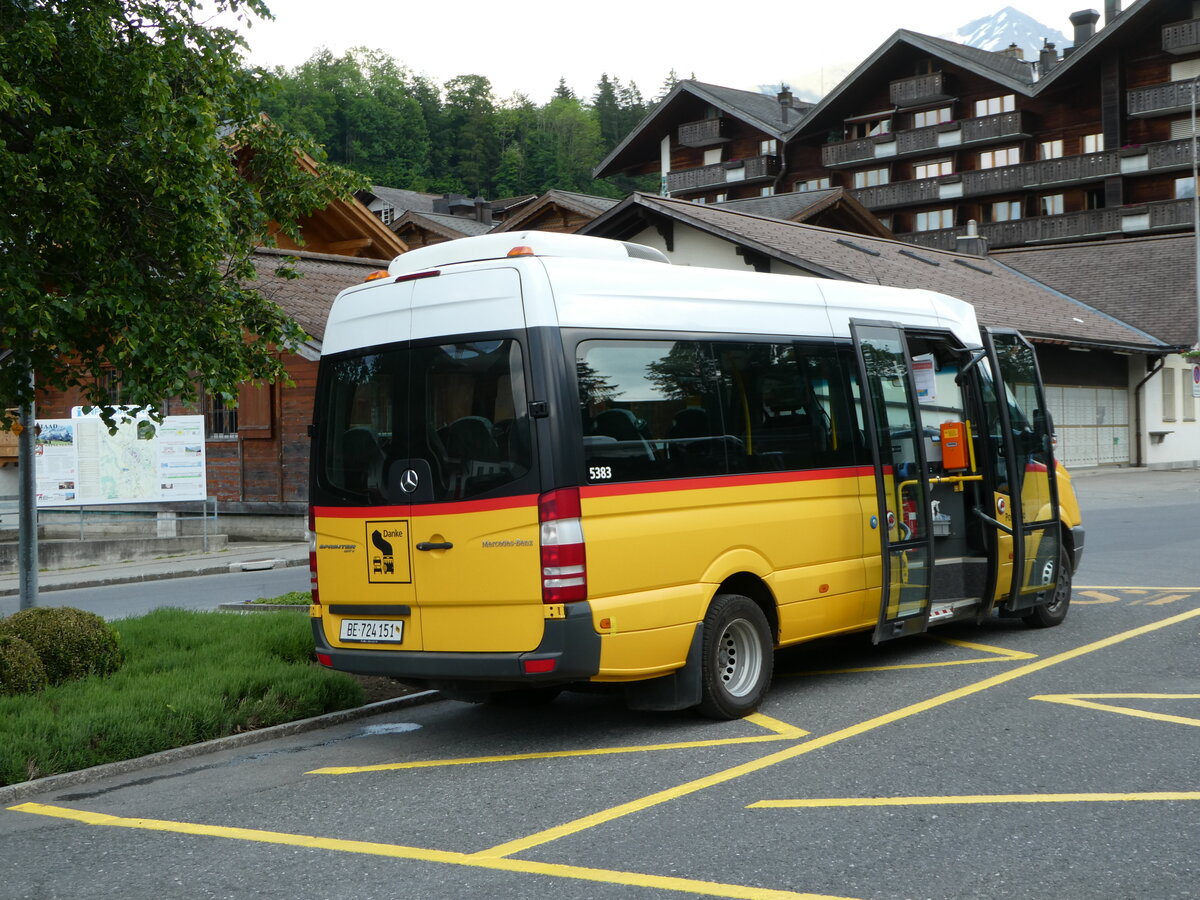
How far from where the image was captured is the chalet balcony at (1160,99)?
54.7 metres

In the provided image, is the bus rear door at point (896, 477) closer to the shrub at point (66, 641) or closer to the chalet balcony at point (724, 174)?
the shrub at point (66, 641)

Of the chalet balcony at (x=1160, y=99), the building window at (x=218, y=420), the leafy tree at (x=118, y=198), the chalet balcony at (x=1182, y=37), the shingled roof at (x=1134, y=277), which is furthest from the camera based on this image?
the chalet balcony at (x=1160, y=99)

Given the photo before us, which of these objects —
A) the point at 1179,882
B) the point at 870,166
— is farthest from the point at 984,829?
the point at 870,166

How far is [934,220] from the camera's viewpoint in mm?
65188

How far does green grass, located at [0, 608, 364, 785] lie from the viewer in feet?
23.8

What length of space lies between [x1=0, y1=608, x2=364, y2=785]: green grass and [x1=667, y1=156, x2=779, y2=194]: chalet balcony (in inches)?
2427

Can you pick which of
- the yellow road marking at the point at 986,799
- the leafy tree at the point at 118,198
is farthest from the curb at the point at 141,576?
the yellow road marking at the point at 986,799

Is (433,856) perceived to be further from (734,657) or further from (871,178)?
(871,178)

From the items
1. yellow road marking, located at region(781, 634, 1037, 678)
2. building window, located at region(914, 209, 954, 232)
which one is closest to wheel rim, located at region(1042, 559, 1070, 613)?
yellow road marking, located at region(781, 634, 1037, 678)

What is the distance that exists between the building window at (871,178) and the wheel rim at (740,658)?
202ft

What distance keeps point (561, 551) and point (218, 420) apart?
2109 centimetres

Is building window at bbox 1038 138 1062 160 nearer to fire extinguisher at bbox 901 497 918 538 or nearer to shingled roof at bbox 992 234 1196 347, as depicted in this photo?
shingled roof at bbox 992 234 1196 347

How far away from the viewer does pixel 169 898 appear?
16.5 ft

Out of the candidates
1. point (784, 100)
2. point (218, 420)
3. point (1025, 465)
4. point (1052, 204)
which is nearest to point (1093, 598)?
point (1025, 465)
